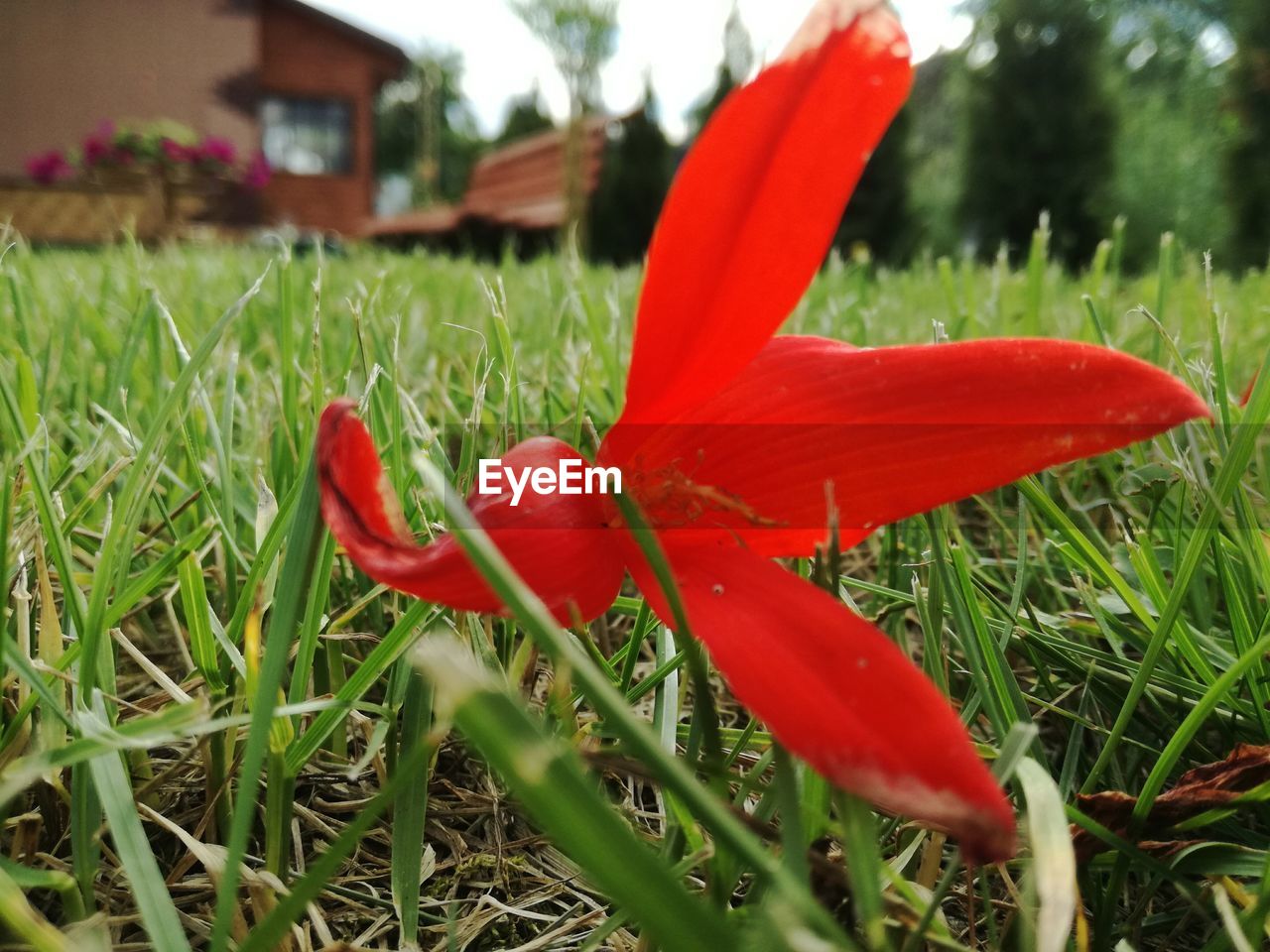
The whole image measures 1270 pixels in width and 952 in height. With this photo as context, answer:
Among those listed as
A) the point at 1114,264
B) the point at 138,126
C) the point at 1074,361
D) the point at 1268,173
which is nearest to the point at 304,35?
the point at 138,126

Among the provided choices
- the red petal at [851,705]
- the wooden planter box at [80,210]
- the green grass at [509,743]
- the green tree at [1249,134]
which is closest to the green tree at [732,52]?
the green tree at [1249,134]

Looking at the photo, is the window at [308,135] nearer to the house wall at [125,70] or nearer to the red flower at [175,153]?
the house wall at [125,70]

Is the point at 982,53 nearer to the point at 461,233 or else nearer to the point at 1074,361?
the point at 461,233

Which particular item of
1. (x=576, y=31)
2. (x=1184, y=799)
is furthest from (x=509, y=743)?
(x=576, y=31)

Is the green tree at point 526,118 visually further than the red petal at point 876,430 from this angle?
Yes

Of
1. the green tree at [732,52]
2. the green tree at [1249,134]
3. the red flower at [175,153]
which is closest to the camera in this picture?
the green tree at [1249,134]

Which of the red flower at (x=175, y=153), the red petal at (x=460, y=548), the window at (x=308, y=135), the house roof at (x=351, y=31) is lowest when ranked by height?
the red petal at (x=460, y=548)
